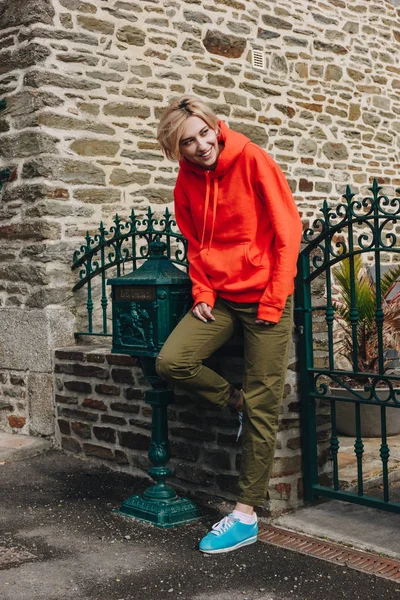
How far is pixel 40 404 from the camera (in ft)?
20.3

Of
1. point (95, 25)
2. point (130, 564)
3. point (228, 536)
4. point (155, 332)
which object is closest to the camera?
point (130, 564)

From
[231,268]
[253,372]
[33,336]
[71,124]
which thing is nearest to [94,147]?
[71,124]

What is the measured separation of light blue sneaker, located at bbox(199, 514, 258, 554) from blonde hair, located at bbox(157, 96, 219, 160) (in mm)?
1743

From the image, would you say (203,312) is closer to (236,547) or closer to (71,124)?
(236,547)

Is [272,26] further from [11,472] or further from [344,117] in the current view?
[11,472]

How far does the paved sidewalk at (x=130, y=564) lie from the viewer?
3391 millimetres

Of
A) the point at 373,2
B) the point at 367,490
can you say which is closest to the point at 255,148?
the point at 367,490

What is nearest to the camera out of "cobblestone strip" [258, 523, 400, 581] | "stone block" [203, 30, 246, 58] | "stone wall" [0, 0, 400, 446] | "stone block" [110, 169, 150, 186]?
"cobblestone strip" [258, 523, 400, 581]

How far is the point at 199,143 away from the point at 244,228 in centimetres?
45

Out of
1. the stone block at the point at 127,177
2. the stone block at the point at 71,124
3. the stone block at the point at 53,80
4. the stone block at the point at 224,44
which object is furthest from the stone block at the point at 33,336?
the stone block at the point at 224,44

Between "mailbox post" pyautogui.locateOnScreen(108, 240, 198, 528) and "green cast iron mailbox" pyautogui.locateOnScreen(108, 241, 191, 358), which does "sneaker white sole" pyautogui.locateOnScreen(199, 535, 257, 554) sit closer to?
"mailbox post" pyautogui.locateOnScreen(108, 240, 198, 528)

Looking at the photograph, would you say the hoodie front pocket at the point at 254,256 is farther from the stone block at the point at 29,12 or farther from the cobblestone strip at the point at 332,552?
the stone block at the point at 29,12

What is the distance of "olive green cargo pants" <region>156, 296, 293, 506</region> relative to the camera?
13.0ft

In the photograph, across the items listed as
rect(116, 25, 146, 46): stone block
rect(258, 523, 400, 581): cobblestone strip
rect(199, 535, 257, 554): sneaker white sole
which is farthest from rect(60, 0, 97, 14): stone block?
rect(199, 535, 257, 554): sneaker white sole
